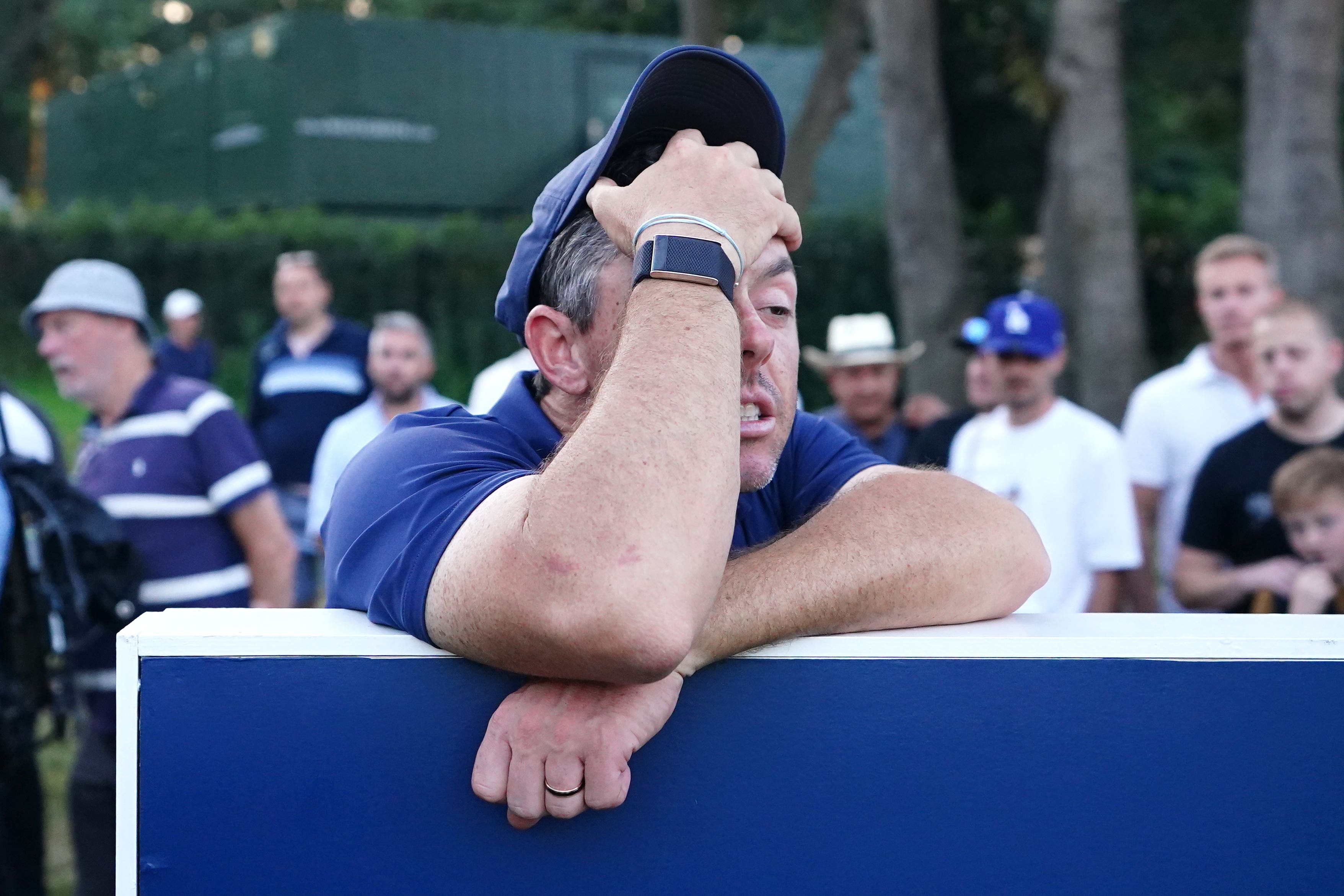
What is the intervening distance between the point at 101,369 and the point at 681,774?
3.24m

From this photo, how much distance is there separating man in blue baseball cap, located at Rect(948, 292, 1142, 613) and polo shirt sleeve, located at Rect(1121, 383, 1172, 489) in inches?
8.1

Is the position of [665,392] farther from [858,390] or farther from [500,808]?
[858,390]

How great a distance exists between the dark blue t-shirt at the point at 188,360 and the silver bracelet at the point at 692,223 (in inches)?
355

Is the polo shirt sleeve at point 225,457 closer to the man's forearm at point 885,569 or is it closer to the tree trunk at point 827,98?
the man's forearm at point 885,569

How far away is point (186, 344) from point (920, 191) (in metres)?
5.78

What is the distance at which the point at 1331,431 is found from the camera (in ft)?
12.9

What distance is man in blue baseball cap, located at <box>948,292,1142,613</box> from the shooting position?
14.1 feet

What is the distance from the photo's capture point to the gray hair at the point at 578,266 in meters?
1.71

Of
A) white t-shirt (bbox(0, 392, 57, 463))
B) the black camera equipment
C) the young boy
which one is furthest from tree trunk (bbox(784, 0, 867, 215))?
the black camera equipment

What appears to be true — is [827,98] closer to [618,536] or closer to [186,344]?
[186,344]

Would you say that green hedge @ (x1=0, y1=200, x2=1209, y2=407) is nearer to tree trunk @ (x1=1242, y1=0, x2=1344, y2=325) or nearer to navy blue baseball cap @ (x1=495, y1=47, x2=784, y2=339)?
tree trunk @ (x1=1242, y1=0, x2=1344, y2=325)

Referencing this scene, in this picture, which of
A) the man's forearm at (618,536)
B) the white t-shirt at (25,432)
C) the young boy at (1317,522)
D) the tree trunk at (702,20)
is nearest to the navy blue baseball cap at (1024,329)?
the young boy at (1317,522)

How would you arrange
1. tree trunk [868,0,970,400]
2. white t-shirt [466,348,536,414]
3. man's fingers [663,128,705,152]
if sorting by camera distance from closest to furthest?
1. man's fingers [663,128,705,152]
2. white t-shirt [466,348,536,414]
3. tree trunk [868,0,970,400]

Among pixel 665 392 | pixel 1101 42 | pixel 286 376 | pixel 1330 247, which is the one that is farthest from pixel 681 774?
pixel 1101 42
